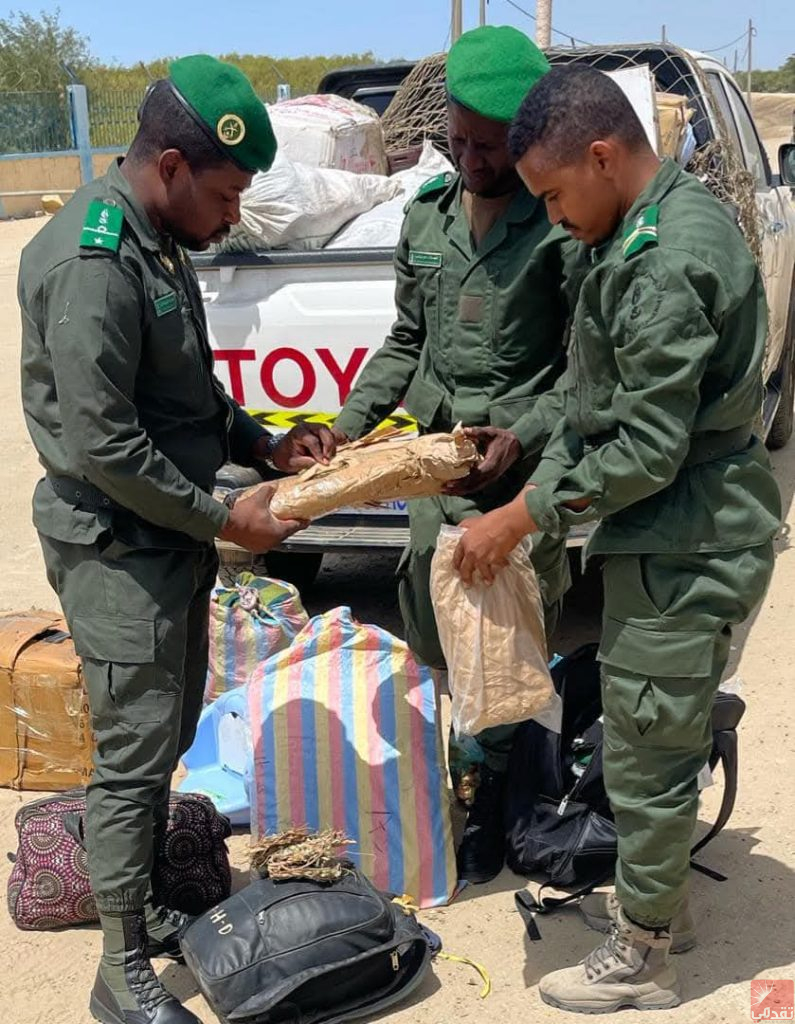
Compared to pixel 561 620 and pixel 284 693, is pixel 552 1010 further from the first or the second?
pixel 561 620

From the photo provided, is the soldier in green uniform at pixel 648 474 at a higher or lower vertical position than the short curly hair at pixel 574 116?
lower

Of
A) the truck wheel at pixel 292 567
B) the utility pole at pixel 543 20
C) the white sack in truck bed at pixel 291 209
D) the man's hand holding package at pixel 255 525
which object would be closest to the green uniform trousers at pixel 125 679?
the man's hand holding package at pixel 255 525

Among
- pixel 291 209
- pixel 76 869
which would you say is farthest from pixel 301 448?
pixel 291 209

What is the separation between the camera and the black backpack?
10.9 ft

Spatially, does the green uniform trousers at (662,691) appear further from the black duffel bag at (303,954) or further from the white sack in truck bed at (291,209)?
the white sack in truck bed at (291,209)

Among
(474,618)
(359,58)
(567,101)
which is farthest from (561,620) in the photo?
(359,58)

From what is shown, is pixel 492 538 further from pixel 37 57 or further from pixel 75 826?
pixel 37 57

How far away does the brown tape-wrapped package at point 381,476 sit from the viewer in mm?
3010

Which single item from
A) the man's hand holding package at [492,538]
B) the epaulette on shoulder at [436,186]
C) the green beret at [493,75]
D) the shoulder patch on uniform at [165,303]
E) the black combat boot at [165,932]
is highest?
the green beret at [493,75]

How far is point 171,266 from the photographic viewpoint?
9.01ft

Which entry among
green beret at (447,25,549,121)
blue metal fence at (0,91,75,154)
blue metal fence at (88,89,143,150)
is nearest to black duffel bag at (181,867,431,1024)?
green beret at (447,25,549,121)

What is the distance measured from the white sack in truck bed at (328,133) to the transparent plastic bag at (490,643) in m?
3.06

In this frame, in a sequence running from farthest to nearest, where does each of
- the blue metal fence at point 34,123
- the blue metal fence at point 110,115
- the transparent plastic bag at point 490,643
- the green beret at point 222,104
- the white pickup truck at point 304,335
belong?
the blue metal fence at point 110,115
the blue metal fence at point 34,123
the white pickup truck at point 304,335
the transparent plastic bag at point 490,643
the green beret at point 222,104

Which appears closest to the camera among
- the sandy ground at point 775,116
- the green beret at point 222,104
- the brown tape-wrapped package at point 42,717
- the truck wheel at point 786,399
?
the green beret at point 222,104
